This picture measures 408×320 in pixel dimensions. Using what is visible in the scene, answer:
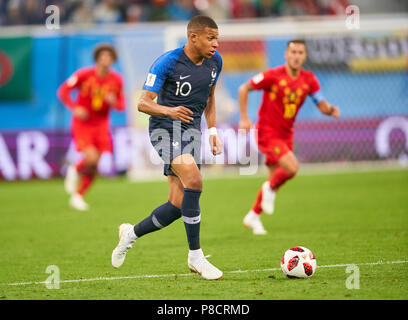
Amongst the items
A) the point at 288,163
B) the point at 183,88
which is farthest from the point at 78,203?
the point at 183,88

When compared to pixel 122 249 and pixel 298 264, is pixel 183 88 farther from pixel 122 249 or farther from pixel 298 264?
pixel 298 264

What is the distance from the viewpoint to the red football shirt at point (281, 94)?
9438 mm

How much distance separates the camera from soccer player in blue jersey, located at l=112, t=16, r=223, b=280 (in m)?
6.26

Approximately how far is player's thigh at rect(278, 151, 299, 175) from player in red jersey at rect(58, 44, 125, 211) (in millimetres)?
3905

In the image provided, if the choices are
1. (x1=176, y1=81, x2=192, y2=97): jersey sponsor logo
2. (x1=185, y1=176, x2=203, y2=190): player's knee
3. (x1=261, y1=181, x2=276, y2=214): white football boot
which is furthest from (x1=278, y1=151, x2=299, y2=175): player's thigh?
(x1=185, y1=176, x2=203, y2=190): player's knee

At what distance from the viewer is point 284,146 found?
9.41 metres

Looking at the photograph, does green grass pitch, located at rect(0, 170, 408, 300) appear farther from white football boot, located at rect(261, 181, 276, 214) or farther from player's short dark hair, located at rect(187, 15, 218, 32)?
player's short dark hair, located at rect(187, 15, 218, 32)

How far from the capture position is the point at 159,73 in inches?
249

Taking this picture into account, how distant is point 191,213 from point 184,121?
0.77 m

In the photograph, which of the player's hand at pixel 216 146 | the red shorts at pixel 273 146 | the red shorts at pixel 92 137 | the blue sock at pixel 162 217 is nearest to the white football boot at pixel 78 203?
the red shorts at pixel 92 137

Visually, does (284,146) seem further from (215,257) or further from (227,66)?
(227,66)

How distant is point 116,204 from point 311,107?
655cm

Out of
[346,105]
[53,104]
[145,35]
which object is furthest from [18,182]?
[346,105]

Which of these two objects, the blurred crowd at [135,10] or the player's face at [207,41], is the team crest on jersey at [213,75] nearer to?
the player's face at [207,41]
